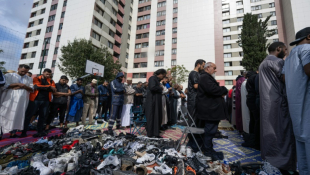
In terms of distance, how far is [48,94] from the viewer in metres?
4.32

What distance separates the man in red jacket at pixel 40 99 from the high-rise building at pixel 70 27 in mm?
20878

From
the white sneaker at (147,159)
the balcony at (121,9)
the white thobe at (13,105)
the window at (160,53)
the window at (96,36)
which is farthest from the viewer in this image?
the balcony at (121,9)

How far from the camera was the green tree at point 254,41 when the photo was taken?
16708 millimetres

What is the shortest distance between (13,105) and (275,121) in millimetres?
5849

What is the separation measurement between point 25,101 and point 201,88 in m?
4.75

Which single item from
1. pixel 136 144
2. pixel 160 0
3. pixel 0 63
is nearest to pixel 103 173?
pixel 136 144

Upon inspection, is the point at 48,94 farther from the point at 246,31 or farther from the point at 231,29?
the point at 231,29

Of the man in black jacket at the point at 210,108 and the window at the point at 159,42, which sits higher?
the window at the point at 159,42

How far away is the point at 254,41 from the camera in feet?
55.4

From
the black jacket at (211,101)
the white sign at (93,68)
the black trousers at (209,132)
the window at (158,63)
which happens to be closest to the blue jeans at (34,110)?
the black jacket at (211,101)

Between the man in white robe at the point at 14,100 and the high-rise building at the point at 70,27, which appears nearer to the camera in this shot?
the man in white robe at the point at 14,100

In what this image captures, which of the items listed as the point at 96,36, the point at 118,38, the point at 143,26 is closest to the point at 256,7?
the point at 143,26

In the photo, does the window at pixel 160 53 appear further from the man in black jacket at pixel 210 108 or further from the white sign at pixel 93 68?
the man in black jacket at pixel 210 108

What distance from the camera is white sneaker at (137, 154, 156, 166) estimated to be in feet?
6.93
